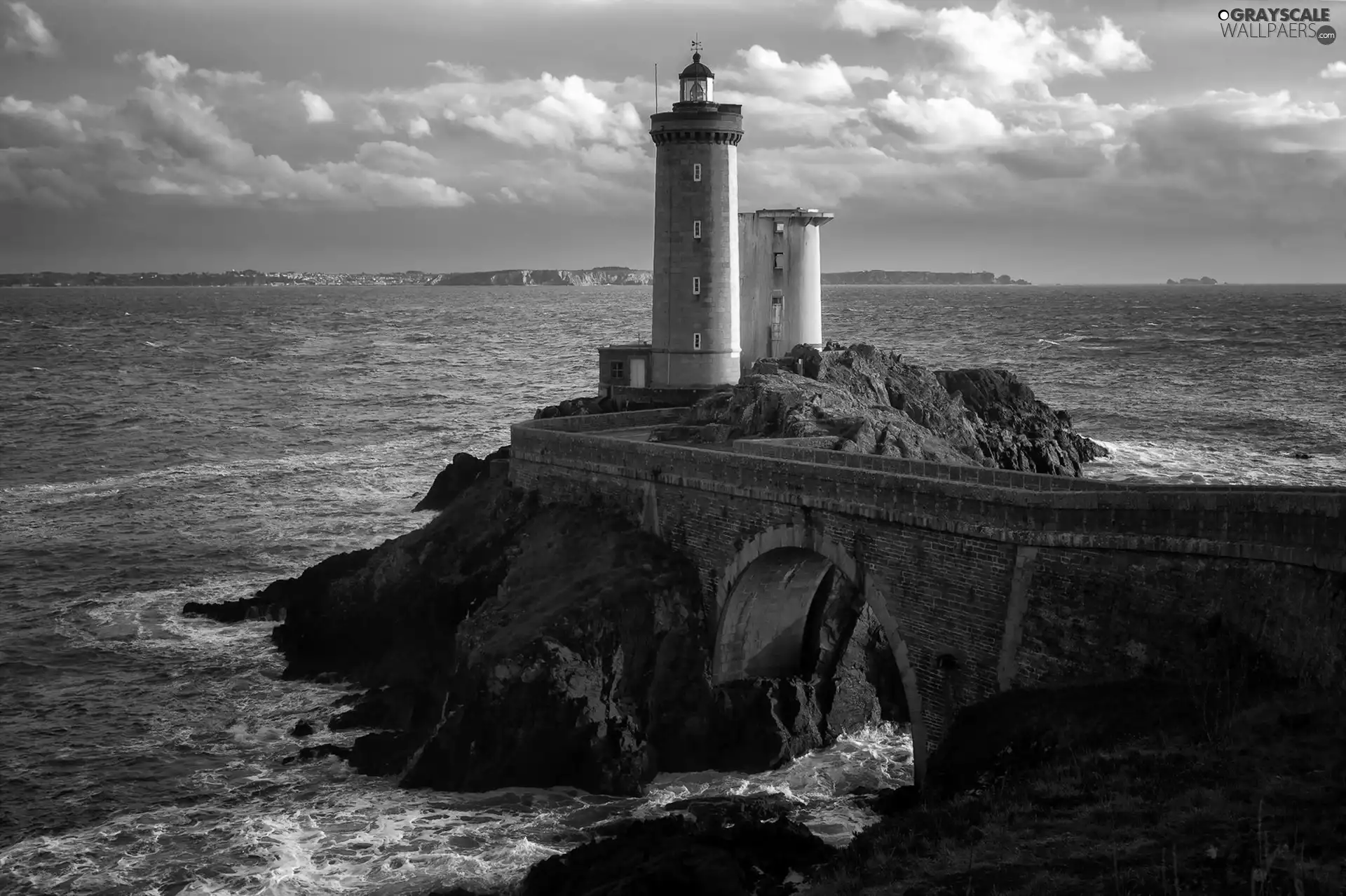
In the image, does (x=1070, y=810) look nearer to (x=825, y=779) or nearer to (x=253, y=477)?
(x=825, y=779)

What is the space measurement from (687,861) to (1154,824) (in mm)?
7737

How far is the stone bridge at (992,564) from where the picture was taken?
19797 mm

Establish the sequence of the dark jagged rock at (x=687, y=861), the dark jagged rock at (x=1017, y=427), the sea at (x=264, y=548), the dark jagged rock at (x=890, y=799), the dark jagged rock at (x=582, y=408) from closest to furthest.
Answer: the dark jagged rock at (x=687, y=861), the dark jagged rock at (x=890, y=799), the sea at (x=264, y=548), the dark jagged rock at (x=582, y=408), the dark jagged rock at (x=1017, y=427)

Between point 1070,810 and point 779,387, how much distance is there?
22.3 meters

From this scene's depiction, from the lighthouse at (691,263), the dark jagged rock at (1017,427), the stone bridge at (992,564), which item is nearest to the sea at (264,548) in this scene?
the dark jagged rock at (1017,427)

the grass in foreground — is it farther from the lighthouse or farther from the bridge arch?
the lighthouse

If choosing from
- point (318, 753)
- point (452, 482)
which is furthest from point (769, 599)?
point (452, 482)

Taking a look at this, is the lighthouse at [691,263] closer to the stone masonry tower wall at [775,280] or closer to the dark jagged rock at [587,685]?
the stone masonry tower wall at [775,280]

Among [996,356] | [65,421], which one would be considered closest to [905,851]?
[65,421]

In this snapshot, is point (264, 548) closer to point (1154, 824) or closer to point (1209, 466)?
point (1154, 824)

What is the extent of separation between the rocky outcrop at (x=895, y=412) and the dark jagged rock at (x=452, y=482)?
507 inches

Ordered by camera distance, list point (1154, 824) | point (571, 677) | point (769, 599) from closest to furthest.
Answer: point (1154, 824)
point (571, 677)
point (769, 599)

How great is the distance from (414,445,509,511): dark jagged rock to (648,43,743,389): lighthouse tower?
30.8 feet

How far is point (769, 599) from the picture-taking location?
3067 centimetres
